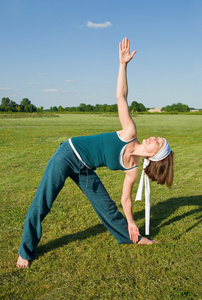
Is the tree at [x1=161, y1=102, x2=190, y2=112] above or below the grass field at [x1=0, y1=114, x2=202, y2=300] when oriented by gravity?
above

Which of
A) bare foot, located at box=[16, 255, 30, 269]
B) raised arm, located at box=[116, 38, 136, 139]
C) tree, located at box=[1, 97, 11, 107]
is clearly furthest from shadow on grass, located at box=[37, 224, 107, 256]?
tree, located at box=[1, 97, 11, 107]

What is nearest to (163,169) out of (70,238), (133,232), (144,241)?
(133,232)

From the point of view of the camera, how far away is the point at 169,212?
19.2 feet

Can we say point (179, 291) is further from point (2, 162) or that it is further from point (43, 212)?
point (2, 162)

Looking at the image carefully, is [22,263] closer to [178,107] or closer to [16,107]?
[16,107]

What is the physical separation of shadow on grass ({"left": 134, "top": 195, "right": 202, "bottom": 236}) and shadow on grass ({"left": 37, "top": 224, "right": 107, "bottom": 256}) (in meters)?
0.76

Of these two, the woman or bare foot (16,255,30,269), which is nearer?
the woman

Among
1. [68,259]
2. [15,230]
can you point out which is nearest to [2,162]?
[15,230]

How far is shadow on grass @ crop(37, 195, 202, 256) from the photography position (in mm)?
4500

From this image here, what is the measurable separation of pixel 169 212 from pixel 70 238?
217cm

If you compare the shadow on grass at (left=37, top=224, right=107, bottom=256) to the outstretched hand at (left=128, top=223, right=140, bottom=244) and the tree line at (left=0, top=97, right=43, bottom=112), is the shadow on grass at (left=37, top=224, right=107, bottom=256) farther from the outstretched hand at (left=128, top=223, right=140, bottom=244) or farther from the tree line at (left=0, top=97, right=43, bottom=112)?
the tree line at (left=0, top=97, right=43, bottom=112)

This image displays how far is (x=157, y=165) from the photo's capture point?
3812 mm

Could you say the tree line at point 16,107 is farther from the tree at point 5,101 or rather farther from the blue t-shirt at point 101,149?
the blue t-shirt at point 101,149

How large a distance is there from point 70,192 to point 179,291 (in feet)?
14.6
